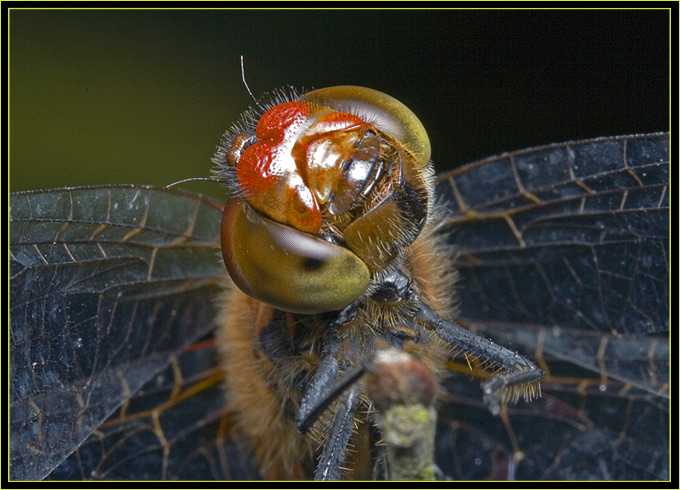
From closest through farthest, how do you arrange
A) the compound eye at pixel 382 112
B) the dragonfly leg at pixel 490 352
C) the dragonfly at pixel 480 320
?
the dragonfly leg at pixel 490 352 < the compound eye at pixel 382 112 < the dragonfly at pixel 480 320

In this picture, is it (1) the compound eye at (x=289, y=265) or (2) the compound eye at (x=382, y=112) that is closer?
(1) the compound eye at (x=289, y=265)

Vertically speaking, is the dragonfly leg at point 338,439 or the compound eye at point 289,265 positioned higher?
the compound eye at point 289,265

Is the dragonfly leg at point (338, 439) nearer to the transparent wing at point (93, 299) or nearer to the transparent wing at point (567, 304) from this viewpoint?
the transparent wing at point (93, 299)

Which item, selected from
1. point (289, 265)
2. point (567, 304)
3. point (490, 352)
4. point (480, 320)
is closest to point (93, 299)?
point (289, 265)

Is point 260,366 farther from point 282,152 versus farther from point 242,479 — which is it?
point 282,152

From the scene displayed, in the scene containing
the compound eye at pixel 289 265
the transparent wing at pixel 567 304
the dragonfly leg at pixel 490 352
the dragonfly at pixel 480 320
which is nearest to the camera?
the compound eye at pixel 289 265

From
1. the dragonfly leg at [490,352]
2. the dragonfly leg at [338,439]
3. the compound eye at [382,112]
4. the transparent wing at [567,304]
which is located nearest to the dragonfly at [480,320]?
the transparent wing at [567,304]

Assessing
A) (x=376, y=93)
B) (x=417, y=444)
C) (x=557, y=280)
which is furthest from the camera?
(x=557, y=280)

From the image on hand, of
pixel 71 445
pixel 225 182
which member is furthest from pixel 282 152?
pixel 71 445
